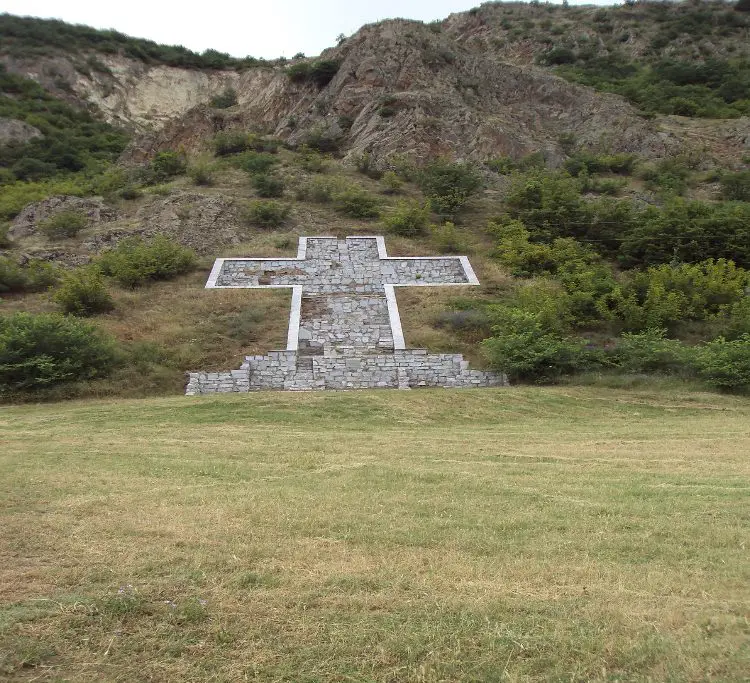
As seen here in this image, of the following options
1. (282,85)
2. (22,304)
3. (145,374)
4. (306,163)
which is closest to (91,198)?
(306,163)

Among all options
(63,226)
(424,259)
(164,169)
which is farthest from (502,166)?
(63,226)

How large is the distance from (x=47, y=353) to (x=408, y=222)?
14.6 metres

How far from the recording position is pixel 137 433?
11.0 metres

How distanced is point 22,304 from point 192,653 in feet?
60.0

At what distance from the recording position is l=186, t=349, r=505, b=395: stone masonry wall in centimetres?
1603

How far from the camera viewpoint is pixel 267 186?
29.0 meters

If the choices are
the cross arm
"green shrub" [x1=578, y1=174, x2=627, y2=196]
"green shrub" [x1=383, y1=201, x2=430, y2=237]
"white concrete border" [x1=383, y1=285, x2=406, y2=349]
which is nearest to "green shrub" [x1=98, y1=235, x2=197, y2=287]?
the cross arm

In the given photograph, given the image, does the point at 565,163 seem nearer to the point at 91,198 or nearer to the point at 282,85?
the point at 282,85

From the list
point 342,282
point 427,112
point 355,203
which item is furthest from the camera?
point 427,112

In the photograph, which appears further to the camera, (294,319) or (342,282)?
(342,282)

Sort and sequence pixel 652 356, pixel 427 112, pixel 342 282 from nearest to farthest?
pixel 652 356 < pixel 342 282 < pixel 427 112

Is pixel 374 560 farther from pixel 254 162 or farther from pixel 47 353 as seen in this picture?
pixel 254 162

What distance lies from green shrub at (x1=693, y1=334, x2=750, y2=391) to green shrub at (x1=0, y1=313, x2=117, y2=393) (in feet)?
40.5

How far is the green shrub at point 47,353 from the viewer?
561 inches
